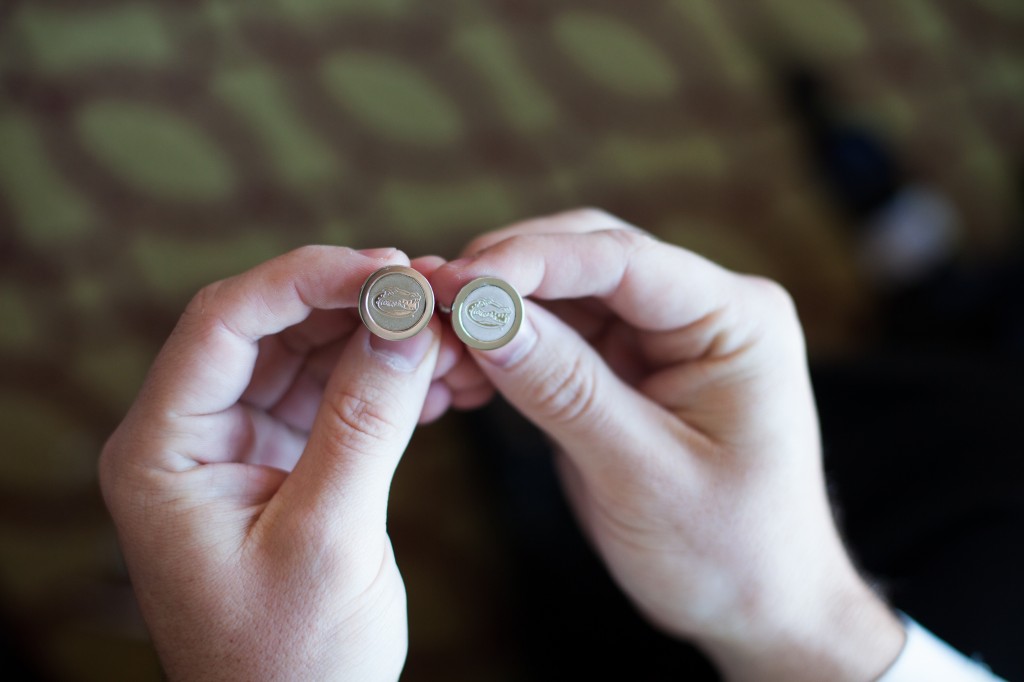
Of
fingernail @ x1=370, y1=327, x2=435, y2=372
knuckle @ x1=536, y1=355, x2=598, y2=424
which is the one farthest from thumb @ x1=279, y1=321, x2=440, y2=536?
knuckle @ x1=536, y1=355, x2=598, y2=424

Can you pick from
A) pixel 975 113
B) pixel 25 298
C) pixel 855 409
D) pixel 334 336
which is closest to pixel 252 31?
pixel 25 298

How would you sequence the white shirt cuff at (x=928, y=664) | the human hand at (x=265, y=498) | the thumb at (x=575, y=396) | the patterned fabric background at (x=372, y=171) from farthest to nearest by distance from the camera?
the patterned fabric background at (x=372, y=171)
the white shirt cuff at (x=928, y=664)
the thumb at (x=575, y=396)
the human hand at (x=265, y=498)

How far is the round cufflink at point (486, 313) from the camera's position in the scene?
2.51 ft

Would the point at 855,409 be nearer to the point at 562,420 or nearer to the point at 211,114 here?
the point at 562,420

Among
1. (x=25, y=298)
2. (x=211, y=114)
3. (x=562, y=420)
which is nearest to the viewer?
(x=562, y=420)

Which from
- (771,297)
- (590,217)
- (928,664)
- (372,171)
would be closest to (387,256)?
(590,217)

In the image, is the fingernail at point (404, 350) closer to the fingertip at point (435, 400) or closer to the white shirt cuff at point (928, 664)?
the fingertip at point (435, 400)

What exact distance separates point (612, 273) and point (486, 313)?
16 cm

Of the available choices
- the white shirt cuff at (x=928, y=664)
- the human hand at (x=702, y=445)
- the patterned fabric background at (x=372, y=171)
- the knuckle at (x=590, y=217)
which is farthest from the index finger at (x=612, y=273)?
the patterned fabric background at (x=372, y=171)

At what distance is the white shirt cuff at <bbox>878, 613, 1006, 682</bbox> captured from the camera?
36.8 inches

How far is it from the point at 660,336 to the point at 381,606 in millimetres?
442

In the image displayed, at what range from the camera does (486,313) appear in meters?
0.77

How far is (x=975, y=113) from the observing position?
222 centimetres

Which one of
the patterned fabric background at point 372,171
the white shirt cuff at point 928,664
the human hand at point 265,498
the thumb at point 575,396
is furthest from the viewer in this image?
the patterned fabric background at point 372,171
